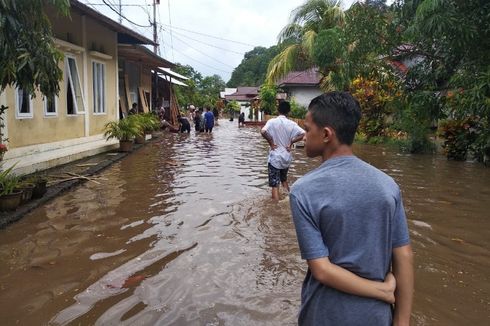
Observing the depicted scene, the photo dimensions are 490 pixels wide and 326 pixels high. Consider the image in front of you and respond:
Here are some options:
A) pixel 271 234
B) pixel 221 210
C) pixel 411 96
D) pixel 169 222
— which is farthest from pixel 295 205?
pixel 411 96

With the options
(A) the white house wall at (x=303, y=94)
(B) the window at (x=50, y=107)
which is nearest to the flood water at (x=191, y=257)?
(B) the window at (x=50, y=107)

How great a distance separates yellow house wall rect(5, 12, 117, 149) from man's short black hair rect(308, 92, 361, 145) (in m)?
8.36

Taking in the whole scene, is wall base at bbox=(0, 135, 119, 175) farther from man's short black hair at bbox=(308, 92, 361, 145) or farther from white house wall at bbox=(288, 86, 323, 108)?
white house wall at bbox=(288, 86, 323, 108)

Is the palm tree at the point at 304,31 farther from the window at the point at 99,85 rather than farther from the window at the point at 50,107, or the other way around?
the window at the point at 50,107

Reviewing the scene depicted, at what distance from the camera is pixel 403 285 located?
1944 millimetres

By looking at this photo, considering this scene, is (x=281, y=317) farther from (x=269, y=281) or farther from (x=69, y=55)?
(x=69, y=55)

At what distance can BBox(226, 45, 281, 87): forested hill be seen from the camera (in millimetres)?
91625

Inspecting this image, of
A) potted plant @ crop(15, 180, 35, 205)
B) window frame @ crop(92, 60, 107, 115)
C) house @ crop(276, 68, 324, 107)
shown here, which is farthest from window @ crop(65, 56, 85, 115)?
house @ crop(276, 68, 324, 107)

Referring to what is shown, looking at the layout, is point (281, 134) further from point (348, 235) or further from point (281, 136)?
point (348, 235)

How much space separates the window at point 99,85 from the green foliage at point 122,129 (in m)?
0.74

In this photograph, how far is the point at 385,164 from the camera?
13.9m

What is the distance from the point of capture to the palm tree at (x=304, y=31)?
74.9ft

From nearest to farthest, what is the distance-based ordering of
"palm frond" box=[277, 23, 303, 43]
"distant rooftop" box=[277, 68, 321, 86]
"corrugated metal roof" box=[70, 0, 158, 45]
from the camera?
"corrugated metal roof" box=[70, 0, 158, 45] < "palm frond" box=[277, 23, 303, 43] < "distant rooftop" box=[277, 68, 321, 86]

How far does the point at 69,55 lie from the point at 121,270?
970 centimetres
